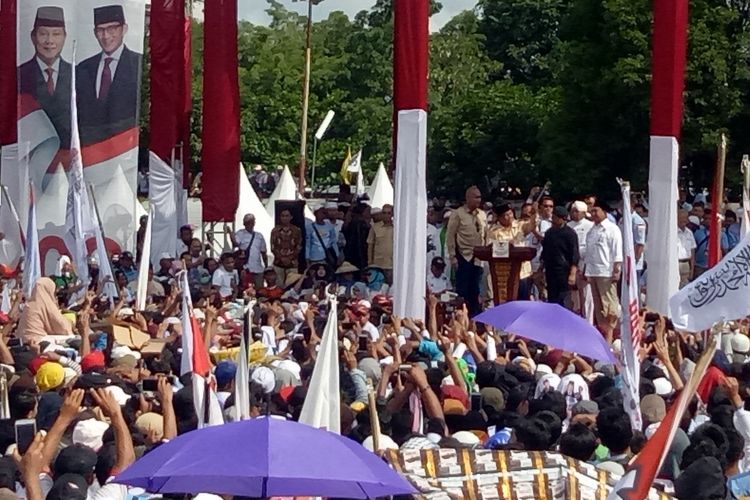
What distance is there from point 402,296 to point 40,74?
26.6 feet

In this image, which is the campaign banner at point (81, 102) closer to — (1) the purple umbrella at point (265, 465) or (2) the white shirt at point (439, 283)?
(2) the white shirt at point (439, 283)

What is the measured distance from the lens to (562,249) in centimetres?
1391

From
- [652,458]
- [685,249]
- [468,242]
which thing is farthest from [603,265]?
[652,458]

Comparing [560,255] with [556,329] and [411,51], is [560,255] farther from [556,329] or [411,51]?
[556,329]

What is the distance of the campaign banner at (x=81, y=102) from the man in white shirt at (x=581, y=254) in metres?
7.01

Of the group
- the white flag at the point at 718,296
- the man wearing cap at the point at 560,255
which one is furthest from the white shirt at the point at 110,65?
the white flag at the point at 718,296

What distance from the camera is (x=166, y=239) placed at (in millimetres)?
18875

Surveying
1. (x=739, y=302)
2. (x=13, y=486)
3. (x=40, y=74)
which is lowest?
(x=13, y=486)

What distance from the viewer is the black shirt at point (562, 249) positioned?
13883mm

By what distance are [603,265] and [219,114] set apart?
19.4 ft

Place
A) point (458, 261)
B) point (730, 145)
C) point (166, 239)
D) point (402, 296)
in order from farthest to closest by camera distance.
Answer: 1. point (730, 145)
2. point (166, 239)
3. point (458, 261)
4. point (402, 296)

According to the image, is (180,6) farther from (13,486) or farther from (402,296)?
(13,486)

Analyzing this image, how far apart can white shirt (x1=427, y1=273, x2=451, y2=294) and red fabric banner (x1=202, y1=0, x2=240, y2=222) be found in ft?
10.0

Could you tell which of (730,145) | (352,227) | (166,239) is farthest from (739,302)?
(730,145)
